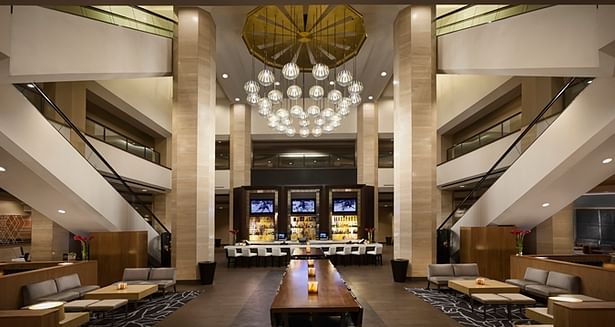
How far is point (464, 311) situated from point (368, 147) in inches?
548

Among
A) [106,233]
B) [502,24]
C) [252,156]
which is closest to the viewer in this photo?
[502,24]

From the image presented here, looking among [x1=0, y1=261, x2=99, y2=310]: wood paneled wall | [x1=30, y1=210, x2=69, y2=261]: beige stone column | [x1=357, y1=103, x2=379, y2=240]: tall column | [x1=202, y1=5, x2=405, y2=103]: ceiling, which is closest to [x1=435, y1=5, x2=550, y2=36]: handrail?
[x1=202, y1=5, x2=405, y2=103]: ceiling

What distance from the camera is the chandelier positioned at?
1044 cm

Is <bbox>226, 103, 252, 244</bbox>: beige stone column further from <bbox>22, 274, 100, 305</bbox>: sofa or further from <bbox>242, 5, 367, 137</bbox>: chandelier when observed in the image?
<bbox>22, 274, 100, 305</bbox>: sofa

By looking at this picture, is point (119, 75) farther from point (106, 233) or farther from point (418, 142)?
point (418, 142)

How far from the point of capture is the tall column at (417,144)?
11.8 m

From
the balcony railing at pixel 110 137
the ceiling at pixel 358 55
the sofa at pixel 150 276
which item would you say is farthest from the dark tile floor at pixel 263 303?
the ceiling at pixel 358 55

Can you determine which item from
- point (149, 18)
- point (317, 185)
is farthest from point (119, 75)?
point (317, 185)

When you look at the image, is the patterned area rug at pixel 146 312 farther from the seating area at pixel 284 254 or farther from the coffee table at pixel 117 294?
the seating area at pixel 284 254

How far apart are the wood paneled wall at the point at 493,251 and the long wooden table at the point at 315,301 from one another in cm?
514

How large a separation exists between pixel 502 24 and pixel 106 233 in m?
9.22

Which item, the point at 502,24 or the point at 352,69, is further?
the point at 352,69

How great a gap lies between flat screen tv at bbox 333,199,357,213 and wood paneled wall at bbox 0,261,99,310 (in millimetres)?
12685

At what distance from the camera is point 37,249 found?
12.5m
